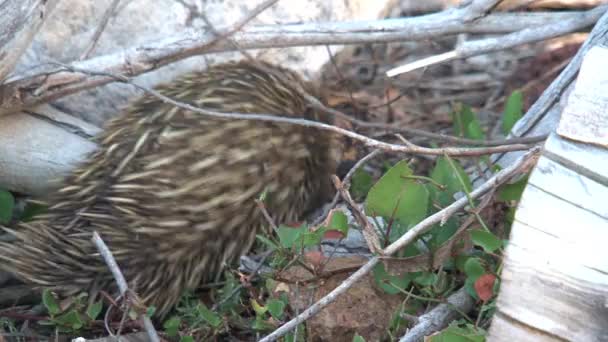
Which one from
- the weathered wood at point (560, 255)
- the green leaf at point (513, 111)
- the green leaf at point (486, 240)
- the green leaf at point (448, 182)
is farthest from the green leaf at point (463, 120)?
the weathered wood at point (560, 255)

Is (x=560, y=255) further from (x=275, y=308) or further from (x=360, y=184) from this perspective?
(x=360, y=184)

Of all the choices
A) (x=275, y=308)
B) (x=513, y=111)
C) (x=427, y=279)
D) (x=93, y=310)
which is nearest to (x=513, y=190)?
(x=427, y=279)

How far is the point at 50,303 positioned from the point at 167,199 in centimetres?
50

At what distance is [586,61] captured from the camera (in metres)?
2.16

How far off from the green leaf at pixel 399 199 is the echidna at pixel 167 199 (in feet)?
2.51

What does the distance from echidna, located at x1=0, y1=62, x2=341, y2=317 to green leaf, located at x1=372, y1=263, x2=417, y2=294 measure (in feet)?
2.49

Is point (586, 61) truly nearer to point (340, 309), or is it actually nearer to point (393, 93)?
point (340, 309)

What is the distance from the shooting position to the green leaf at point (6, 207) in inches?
135

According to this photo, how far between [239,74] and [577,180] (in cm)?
193

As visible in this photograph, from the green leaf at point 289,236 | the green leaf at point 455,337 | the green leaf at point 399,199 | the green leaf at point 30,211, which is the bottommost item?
the green leaf at point 30,211

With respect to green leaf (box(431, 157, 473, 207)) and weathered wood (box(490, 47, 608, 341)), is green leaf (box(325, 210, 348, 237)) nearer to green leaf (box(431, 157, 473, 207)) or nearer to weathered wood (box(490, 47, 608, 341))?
green leaf (box(431, 157, 473, 207))

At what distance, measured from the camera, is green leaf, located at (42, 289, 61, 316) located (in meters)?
2.93

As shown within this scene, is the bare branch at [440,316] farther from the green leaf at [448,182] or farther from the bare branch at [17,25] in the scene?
the bare branch at [17,25]

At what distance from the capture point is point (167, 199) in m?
3.21
